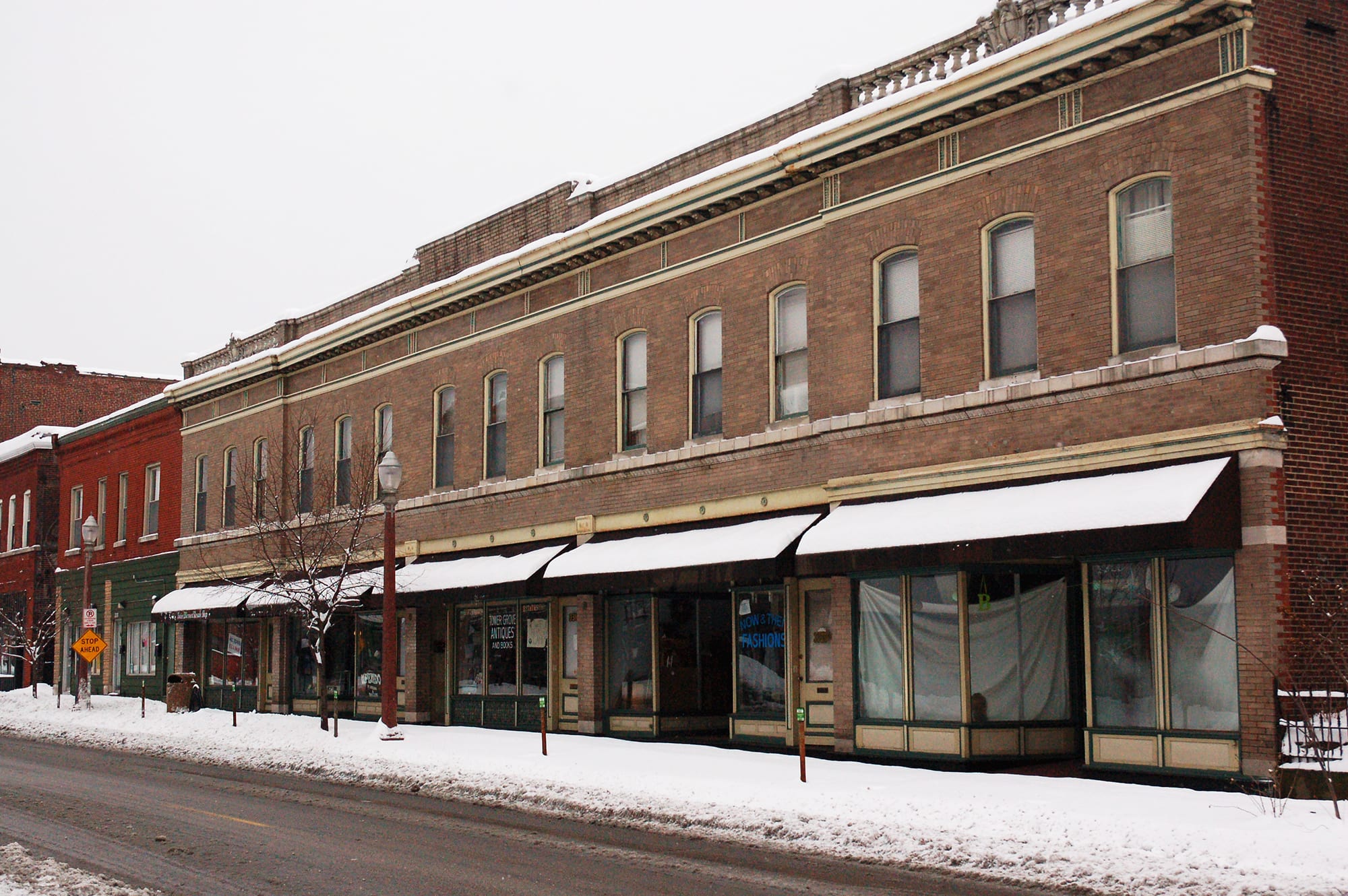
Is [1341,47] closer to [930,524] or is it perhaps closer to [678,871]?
[930,524]

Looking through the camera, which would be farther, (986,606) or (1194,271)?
(986,606)

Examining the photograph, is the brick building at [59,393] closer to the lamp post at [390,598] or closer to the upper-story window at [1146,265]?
the lamp post at [390,598]

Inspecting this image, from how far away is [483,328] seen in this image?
29.8 m

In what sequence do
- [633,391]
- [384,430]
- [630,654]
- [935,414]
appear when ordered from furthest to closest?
[384,430] → [633,391] → [630,654] → [935,414]

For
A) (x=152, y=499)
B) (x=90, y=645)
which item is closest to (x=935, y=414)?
(x=90, y=645)

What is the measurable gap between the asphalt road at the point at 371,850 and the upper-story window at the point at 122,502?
87.9ft

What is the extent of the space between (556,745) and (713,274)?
319 inches

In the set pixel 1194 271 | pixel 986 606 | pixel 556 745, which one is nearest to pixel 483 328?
pixel 556 745

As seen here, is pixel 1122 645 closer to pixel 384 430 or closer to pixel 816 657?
pixel 816 657

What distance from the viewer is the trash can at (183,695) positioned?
117 ft

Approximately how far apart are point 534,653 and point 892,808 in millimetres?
14135

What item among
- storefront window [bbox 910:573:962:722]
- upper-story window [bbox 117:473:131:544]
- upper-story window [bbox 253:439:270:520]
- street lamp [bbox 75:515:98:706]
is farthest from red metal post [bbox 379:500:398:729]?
upper-story window [bbox 117:473:131:544]

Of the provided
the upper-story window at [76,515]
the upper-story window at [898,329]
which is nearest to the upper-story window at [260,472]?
the upper-story window at [76,515]

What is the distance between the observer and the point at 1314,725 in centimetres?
1480
